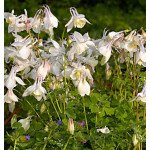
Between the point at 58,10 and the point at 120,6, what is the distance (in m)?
2.40

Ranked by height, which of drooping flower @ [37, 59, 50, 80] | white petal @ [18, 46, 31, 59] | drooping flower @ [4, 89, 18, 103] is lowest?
drooping flower @ [4, 89, 18, 103]

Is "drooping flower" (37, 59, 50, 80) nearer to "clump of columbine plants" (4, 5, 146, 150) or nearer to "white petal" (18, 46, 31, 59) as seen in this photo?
"clump of columbine plants" (4, 5, 146, 150)

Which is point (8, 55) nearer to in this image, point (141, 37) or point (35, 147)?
point (35, 147)

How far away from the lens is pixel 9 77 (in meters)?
1.84

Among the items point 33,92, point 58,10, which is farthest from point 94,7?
point 33,92

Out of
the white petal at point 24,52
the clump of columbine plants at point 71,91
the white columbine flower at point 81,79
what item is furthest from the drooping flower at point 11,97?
the white columbine flower at point 81,79

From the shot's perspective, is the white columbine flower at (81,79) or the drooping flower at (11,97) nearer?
the white columbine flower at (81,79)

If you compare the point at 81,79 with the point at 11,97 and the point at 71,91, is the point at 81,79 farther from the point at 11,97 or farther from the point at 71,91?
the point at 11,97

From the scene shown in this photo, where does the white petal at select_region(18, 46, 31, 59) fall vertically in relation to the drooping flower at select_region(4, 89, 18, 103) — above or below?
above

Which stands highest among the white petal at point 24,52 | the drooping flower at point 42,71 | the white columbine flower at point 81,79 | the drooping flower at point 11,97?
the white petal at point 24,52

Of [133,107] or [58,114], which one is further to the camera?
[133,107]

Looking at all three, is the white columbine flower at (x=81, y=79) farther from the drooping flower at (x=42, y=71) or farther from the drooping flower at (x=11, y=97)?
the drooping flower at (x=11, y=97)

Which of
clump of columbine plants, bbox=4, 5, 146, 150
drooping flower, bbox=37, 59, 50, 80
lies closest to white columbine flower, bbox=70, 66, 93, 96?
clump of columbine plants, bbox=4, 5, 146, 150

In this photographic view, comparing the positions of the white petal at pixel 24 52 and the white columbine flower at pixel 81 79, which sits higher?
the white petal at pixel 24 52
